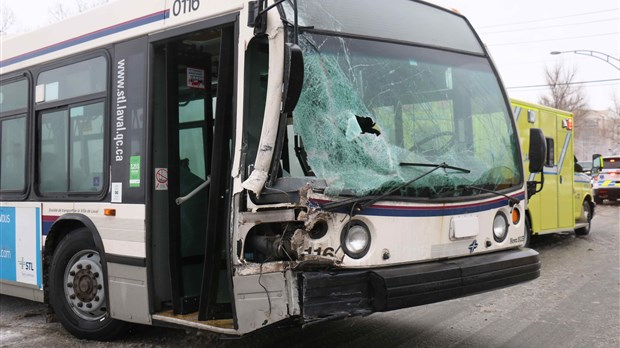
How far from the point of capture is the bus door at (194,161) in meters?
4.58

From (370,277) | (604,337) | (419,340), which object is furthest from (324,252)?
(604,337)

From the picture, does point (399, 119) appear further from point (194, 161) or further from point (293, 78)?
point (194, 161)

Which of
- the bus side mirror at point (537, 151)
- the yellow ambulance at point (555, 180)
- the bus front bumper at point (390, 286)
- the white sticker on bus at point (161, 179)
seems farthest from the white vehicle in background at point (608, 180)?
the white sticker on bus at point (161, 179)

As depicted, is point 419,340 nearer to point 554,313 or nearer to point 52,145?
point 554,313

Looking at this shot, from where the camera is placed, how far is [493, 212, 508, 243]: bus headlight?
4809mm

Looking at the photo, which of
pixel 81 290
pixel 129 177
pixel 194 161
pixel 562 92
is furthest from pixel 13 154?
pixel 562 92

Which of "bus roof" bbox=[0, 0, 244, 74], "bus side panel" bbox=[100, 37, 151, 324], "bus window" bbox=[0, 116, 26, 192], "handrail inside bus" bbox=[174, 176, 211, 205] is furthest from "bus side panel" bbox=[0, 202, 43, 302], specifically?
"handrail inside bus" bbox=[174, 176, 211, 205]

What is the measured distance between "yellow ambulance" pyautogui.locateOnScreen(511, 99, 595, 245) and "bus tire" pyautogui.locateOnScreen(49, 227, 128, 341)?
715 cm

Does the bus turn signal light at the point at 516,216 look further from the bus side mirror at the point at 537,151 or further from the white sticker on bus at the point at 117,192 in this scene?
the white sticker on bus at the point at 117,192

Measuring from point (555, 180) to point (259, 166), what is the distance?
29.6 feet

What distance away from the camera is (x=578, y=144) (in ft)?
253

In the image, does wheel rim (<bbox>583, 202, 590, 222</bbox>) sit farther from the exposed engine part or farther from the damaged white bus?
the exposed engine part

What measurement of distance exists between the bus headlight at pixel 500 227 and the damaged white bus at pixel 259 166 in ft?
0.06

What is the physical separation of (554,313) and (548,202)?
16.5 feet
